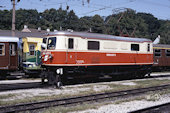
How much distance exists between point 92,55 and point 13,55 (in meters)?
7.04

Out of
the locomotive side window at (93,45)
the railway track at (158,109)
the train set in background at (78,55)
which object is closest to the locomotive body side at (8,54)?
the train set in background at (78,55)

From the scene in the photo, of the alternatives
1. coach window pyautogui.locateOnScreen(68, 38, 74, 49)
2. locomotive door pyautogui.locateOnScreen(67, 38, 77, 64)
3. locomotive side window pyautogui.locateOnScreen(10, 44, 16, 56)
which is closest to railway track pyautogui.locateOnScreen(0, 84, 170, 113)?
locomotive door pyautogui.locateOnScreen(67, 38, 77, 64)

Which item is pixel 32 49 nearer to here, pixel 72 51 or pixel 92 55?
pixel 72 51

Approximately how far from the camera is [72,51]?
→ 16.3 m

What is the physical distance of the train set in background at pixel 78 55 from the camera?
15.8 m

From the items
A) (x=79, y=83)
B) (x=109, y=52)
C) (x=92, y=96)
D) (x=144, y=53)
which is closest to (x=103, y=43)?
(x=109, y=52)

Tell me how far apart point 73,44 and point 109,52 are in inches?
150

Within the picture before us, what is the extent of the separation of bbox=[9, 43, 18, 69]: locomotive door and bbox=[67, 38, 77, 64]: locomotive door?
6122 millimetres

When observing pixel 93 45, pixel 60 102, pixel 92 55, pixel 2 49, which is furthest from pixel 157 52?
pixel 60 102

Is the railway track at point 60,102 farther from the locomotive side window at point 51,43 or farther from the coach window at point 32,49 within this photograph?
the coach window at point 32,49

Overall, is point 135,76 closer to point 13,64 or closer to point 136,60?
point 136,60

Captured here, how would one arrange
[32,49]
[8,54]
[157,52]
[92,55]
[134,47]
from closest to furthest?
1. [92,55]
2. [8,54]
3. [134,47]
4. [32,49]
5. [157,52]

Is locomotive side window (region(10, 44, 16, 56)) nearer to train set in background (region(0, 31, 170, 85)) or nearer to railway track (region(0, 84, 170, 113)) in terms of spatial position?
train set in background (region(0, 31, 170, 85))

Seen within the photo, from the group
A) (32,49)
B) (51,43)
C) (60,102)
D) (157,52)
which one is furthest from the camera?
(157,52)
